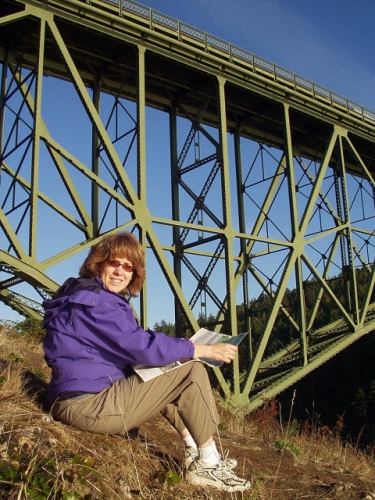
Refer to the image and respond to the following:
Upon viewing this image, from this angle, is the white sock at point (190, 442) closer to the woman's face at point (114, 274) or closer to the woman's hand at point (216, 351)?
the woman's hand at point (216, 351)

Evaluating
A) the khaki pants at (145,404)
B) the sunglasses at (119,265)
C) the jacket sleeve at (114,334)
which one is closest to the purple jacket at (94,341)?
the jacket sleeve at (114,334)

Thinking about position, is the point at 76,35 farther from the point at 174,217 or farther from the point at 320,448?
the point at 320,448

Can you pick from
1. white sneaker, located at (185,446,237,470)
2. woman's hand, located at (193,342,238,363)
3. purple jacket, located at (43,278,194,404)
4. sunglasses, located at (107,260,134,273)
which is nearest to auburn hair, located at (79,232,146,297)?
sunglasses, located at (107,260,134,273)

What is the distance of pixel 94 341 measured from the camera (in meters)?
3.38

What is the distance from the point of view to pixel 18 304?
38.6 ft

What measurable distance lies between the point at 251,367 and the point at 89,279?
9185 millimetres

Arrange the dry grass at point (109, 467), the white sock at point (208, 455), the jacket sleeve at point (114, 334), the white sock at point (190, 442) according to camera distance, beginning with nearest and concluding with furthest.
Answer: the dry grass at point (109, 467) < the jacket sleeve at point (114, 334) < the white sock at point (208, 455) < the white sock at point (190, 442)

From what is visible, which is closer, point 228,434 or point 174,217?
point 228,434

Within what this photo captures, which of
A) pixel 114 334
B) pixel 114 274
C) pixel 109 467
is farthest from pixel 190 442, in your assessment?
pixel 114 274

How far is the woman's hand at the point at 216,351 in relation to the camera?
3494 millimetres

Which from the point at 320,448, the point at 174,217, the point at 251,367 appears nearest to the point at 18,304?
the point at 174,217

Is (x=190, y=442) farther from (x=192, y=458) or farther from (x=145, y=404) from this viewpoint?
(x=145, y=404)

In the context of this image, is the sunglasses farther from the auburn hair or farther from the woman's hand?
the woman's hand

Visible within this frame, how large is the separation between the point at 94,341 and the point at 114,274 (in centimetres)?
49
